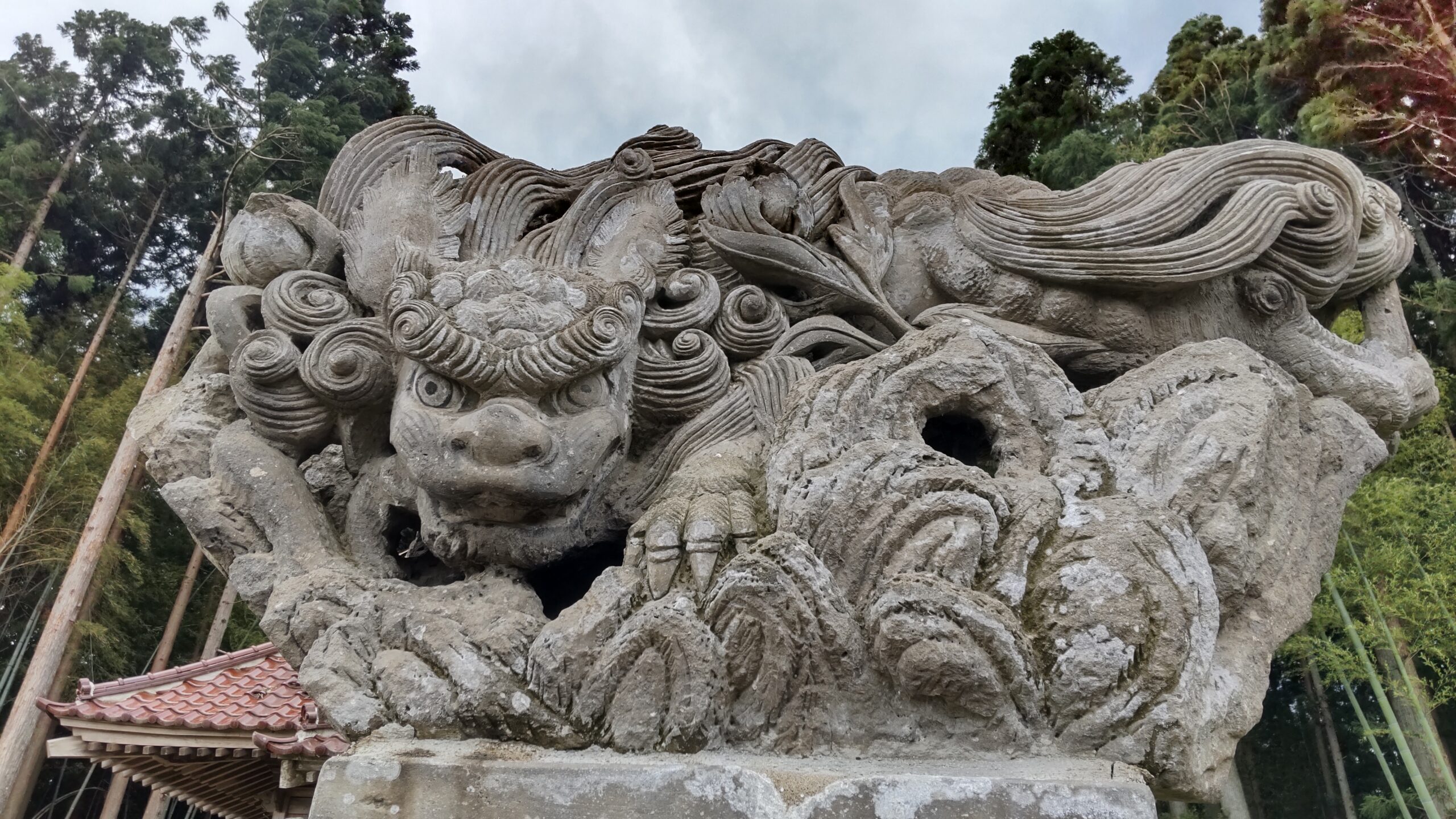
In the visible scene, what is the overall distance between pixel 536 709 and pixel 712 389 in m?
0.82

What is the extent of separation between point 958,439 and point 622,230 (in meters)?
1.02

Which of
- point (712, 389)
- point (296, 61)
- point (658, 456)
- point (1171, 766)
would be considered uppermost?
point (296, 61)

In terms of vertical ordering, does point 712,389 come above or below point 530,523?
above

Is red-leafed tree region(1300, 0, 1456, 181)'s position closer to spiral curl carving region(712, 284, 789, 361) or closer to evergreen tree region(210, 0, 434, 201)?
spiral curl carving region(712, 284, 789, 361)

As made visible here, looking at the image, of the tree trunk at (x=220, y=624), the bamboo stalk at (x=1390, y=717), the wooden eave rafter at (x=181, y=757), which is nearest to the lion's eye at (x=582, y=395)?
the wooden eave rafter at (x=181, y=757)

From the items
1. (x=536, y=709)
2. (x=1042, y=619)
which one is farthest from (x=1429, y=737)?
(x=536, y=709)

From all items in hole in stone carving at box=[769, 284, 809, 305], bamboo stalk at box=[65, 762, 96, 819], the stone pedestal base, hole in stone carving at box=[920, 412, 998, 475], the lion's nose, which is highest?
hole in stone carving at box=[769, 284, 809, 305]

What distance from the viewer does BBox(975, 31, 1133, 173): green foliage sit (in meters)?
10.6

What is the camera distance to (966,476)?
150 cm

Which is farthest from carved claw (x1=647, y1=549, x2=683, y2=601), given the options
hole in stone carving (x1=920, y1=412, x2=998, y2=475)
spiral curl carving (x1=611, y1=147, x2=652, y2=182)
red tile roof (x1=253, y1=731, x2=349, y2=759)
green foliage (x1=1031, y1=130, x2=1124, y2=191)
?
green foliage (x1=1031, y1=130, x2=1124, y2=191)

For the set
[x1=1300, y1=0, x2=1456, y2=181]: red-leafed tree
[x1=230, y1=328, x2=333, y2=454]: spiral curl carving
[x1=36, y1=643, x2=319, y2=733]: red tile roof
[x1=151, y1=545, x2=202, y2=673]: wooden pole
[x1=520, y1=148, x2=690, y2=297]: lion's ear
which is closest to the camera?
[x1=230, y1=328, x2=333, y2=454]: spiral curl carving

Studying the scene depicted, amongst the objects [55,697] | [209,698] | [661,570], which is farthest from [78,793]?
[661,570]

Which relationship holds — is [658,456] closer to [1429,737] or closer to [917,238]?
[917,238]

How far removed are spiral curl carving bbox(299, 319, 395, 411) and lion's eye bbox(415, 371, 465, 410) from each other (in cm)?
23
